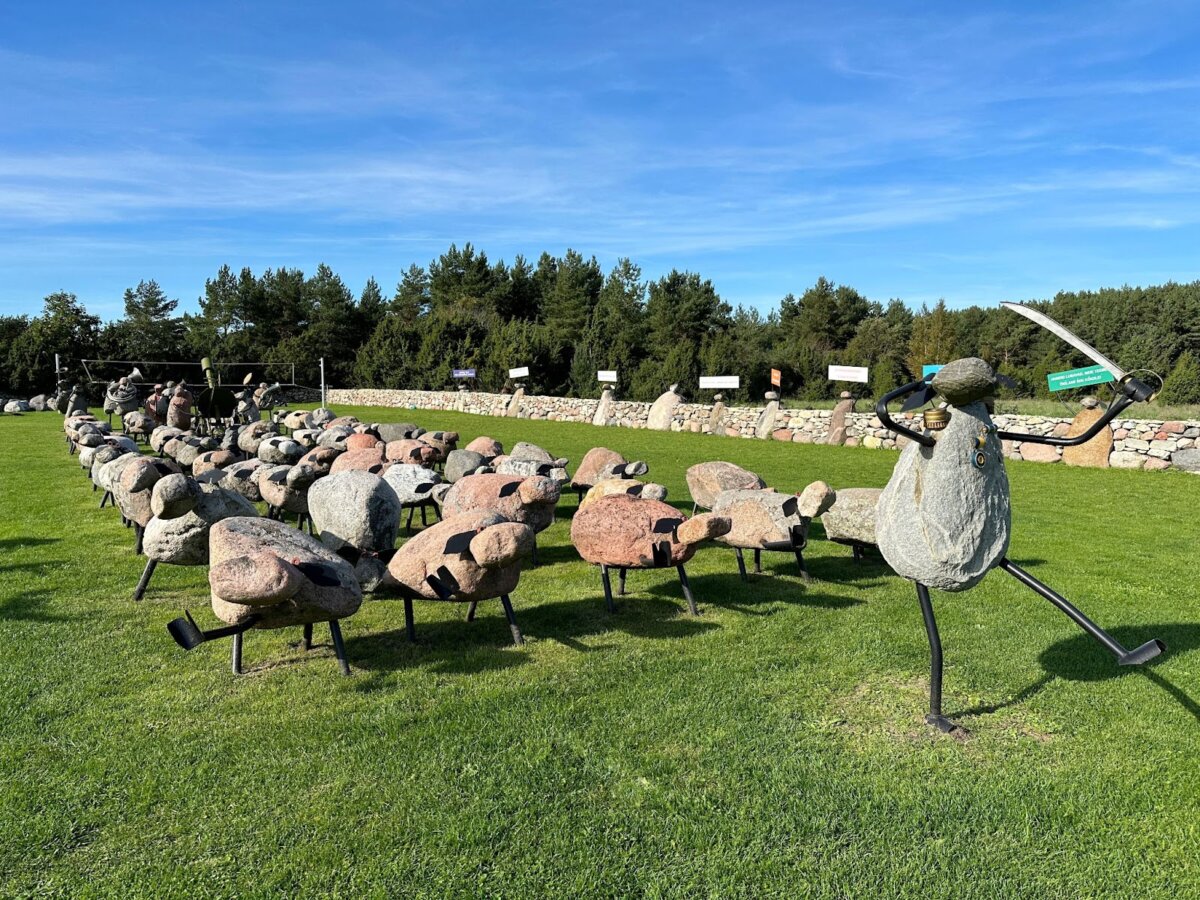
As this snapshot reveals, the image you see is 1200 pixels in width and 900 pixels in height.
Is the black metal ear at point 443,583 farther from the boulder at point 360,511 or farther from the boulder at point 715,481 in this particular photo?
the boulder at point 715,481

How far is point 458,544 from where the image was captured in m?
4.57

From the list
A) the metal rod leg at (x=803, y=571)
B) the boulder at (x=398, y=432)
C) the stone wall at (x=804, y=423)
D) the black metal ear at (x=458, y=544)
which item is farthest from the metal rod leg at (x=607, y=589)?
the stone wall at (x=804, y=423)

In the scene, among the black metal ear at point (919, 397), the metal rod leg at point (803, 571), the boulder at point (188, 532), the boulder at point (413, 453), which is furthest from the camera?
the boulder at point (413, 453)

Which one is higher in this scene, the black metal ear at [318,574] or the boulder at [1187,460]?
the black metal ear at [318,574]

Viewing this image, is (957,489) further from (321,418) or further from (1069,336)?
(321,418)

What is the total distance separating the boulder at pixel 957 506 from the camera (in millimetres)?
3547

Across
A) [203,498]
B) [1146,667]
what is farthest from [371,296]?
[1146,667]

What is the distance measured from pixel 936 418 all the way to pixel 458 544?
8.87ft

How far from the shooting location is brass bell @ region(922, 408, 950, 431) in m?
3.44

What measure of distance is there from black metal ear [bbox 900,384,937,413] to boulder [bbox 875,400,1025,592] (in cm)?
14

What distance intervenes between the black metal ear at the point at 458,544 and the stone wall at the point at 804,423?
1340cm

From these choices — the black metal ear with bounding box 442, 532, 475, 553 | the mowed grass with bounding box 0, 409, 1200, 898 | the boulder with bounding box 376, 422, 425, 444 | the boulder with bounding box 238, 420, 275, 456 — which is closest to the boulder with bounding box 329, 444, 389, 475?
the mowed grass with bounding box 0, 409, 1200, 898

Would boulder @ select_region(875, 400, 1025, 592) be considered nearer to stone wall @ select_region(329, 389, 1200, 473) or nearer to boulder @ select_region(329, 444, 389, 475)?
boulder @ select_region(329, 444, 389, 475)

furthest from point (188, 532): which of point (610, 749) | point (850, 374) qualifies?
point (850, 374)
